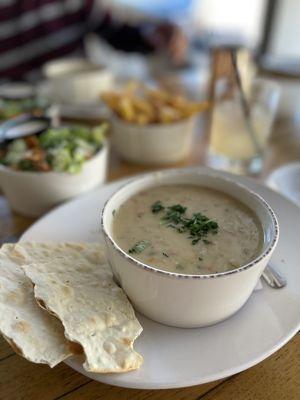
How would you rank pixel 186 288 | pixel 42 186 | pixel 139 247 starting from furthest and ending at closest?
pixel 42 186, pixel 139 247, pixel 186 288

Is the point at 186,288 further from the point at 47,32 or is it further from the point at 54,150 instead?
the point at 47,32

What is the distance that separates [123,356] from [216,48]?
74.1 inches

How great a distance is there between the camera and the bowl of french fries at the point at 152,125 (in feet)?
6.02

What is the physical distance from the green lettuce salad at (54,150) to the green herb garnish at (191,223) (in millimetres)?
490

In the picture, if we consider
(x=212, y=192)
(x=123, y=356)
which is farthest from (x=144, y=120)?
(x=123, y=356)

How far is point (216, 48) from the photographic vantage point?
228cm

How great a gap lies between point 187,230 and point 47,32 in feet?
11.4

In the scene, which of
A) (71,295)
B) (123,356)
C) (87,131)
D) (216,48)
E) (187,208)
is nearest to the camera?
(123,356)

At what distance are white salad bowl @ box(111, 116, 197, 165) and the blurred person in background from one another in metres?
2.09

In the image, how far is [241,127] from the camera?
1.92 m

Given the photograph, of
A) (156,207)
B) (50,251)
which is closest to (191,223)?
(156,207)

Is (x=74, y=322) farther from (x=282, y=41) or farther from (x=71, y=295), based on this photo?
(x=282, y=41)

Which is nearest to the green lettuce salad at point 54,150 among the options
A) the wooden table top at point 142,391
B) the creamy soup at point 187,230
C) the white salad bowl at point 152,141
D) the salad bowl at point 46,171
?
the salad bowl at point 46,171

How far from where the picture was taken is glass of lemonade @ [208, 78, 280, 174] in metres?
1.89
